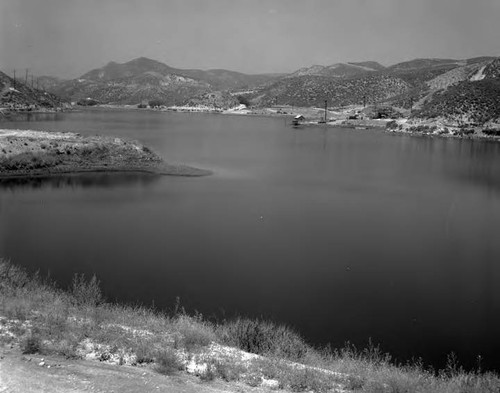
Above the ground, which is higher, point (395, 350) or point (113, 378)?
point (113, 378)

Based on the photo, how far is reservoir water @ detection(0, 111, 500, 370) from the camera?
45.3 ft

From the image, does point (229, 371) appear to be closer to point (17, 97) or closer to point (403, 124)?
point (403, 124)

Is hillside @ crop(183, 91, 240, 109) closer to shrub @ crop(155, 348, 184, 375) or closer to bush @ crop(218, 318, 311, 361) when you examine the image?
bush @ crop(218, 318, 311, 361)

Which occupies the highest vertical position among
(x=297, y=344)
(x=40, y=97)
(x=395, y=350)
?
(x=40, y=97)

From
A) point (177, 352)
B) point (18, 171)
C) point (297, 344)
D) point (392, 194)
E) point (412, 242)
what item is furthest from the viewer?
point (18, 171)

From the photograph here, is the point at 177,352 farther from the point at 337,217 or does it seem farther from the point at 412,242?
the point at 337,217

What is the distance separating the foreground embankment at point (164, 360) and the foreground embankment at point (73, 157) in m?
28.0

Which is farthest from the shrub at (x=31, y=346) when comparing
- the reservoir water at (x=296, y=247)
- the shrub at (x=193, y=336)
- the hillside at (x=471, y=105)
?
the hillside at (x=471, y=105)

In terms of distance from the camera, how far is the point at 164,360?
8.20 m

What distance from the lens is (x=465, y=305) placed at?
14766 millimetres

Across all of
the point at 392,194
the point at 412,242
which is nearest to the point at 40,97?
the point at 392,194

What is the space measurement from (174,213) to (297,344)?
15835 millimetres

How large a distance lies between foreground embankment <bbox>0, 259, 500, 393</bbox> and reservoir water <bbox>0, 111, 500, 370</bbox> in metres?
3.12

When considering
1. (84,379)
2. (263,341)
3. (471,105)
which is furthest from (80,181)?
(471,105)
